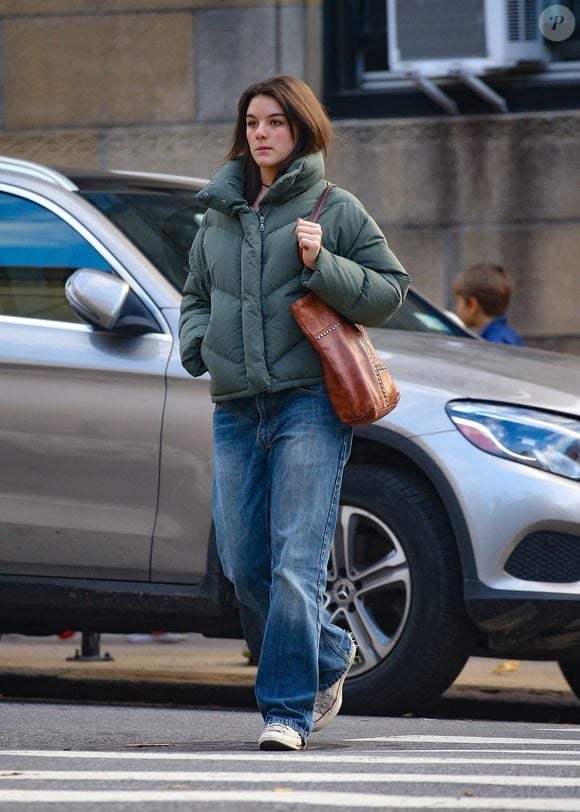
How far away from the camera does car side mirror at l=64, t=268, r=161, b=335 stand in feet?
21.1

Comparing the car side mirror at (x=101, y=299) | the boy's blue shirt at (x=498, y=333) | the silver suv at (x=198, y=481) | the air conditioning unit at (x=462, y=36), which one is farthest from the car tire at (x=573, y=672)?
the air conditioning unit at (x=462, y=36)

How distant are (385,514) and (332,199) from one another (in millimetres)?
1403

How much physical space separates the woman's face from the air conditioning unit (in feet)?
19.5

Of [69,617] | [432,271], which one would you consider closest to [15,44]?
[432,271]

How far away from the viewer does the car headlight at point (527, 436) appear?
621 cm

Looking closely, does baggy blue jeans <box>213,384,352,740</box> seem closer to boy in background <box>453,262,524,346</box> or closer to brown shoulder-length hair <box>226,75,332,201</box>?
brown shoulder-length hair <box>226,75,332,201</box>

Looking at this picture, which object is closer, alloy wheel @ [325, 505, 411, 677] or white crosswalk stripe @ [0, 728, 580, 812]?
white crosswalk stripe @ [0, 728, 580, 812]

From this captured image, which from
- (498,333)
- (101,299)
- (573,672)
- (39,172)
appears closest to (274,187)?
(101,299)

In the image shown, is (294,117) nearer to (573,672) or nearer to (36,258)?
(36,258)

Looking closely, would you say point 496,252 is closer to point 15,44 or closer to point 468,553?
point 15,44

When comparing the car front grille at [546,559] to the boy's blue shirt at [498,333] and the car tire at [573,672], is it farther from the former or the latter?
the boy's blue shirt at [498,333]

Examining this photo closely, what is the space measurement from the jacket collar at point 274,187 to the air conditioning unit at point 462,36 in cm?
596

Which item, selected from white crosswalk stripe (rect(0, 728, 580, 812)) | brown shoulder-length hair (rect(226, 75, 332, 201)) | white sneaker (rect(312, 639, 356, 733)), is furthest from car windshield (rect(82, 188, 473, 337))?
white crosswalk stripe (rect(0, 728, 580, 812))

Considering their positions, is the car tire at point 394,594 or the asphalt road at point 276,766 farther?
the car tire at point 394,594
